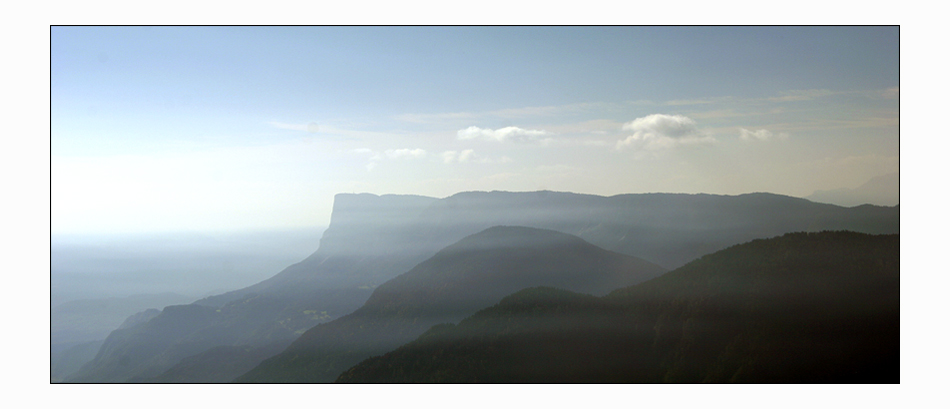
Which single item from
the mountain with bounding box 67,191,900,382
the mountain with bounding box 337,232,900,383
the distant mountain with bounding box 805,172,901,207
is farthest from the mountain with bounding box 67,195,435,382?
the distant mountain with bounding box 805,172,901,207

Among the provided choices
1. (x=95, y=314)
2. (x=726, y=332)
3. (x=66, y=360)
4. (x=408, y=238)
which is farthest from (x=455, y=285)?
(x=95, y=314)

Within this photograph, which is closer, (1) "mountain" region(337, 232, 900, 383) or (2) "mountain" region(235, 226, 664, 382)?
(1) "mountain" region(337, 232, 900, 383)

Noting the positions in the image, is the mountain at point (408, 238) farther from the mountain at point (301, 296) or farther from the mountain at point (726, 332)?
the mountain at point (726, 332)

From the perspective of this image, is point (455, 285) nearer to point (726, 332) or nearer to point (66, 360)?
point (726, 332)

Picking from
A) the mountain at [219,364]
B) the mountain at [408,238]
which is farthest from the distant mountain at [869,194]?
the mountain at [219,364]

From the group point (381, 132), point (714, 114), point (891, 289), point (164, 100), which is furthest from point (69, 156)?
point (891, 289)

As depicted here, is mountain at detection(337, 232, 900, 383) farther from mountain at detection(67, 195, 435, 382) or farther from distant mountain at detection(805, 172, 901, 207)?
mountain at detection(67, 195, 435, 382)

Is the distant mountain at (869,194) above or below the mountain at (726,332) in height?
above

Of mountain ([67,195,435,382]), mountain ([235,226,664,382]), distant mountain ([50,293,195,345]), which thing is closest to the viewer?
distant mountain ([50,293,195,345])
